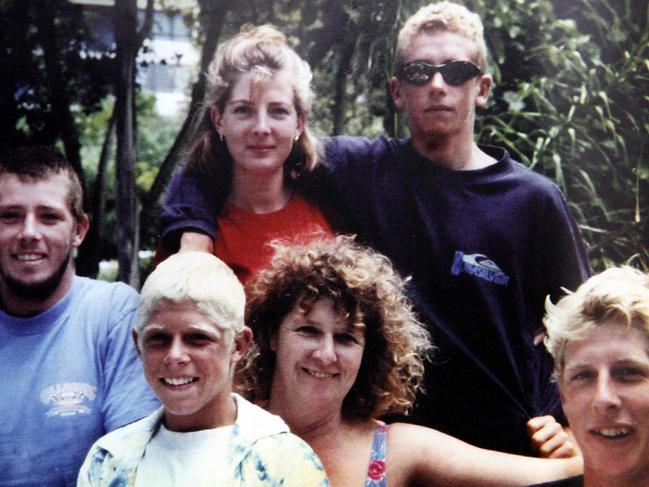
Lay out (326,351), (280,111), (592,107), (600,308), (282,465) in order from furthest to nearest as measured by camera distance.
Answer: (592,107)
(280,111)
(326,351)
(600,308)
(282,465)

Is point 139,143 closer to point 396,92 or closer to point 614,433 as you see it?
point 396,92

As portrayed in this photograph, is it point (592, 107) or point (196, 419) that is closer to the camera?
point (196, 419)

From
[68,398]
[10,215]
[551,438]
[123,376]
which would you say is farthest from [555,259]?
[10,215]

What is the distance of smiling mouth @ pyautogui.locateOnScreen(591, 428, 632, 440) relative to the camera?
208 centimetres

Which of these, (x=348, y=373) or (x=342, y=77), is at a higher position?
(x=342, y=77)

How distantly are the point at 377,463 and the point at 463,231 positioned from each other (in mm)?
715

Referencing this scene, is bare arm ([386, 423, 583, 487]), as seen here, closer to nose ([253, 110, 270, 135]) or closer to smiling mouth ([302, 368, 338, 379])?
smiling mouth ([302, 368, 338, 379])

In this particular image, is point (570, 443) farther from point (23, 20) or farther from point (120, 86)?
point (23, 20)

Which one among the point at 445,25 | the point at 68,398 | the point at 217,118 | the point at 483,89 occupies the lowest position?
the point at 68,398

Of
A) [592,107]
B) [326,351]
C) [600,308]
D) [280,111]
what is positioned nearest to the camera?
[600,308]

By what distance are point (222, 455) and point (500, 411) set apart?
38.7 inches

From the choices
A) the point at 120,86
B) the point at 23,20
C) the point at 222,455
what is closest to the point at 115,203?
the point at 120,86

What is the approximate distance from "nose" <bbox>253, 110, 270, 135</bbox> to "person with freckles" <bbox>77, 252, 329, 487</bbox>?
2.01ft

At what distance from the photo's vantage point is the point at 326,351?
2.40m
